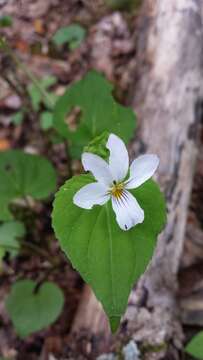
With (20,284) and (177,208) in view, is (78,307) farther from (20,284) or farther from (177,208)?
(177,208)

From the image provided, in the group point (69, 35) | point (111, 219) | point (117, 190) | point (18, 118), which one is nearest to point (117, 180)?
point (117, 190)

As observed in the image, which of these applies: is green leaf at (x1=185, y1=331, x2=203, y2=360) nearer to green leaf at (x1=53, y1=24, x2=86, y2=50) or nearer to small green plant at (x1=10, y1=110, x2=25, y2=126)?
small green plant at (x1=10, y1=110, x2=25, y2=126)

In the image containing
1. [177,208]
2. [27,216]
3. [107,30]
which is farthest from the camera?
[107,30]

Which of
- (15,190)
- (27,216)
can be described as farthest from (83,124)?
(27,216)

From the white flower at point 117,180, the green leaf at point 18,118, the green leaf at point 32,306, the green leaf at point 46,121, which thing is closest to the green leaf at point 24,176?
the green leaf at point 32,306

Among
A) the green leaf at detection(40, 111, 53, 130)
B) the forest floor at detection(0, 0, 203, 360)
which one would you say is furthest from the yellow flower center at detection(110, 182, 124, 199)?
the green leaf at detection(40, 111, 53, 130)

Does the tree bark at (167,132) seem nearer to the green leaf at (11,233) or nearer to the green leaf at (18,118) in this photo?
the green leaf at (11,233)
